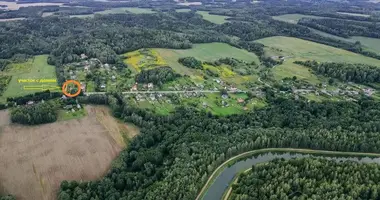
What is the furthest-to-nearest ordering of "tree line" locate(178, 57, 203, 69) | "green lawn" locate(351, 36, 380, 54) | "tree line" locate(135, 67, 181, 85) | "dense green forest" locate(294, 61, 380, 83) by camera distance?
"green lawn" locate(351, 36, 380, 54)
"tree line" locate(178, 57, 203, 69)
"dense green forest" locate(294, 61, 380, 83)
"tree line" locate(135, 67, 181, 85)

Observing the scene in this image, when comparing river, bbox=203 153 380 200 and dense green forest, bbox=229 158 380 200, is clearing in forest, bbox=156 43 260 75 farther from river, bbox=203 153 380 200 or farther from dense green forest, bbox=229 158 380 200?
dense green forest, bbox=229 158 380 200

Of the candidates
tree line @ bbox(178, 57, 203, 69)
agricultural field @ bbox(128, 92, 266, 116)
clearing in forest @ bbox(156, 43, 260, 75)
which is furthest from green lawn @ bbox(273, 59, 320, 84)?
tree line @ bbox(178, 57, 203, 69)

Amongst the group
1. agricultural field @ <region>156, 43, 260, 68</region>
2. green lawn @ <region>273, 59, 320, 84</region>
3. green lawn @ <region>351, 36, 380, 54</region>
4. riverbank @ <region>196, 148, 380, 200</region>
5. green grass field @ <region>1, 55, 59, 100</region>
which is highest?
green lawn @ <region>351, 36, 380, 54</region>

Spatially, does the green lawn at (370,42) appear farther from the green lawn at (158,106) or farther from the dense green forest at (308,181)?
the dense green forest at (308,181)

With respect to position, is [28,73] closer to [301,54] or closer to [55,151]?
[55,151]

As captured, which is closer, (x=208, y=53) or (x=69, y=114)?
(x=69, y=114)

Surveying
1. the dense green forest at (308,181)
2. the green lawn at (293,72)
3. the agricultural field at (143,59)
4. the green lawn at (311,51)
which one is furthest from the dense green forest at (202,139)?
the green lawn at (311,51)

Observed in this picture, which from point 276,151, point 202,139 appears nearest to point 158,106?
point 202,139
